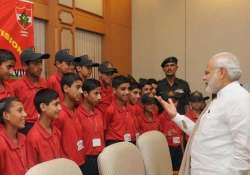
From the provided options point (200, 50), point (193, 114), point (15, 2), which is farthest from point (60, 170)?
point (200, 50)

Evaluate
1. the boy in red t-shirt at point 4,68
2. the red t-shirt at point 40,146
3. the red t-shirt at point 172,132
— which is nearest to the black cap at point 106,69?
the red t-shirt at point 172,132

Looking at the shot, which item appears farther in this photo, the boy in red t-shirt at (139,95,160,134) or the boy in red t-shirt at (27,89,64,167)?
the boy in red t-shirt at (139,95,160,134)

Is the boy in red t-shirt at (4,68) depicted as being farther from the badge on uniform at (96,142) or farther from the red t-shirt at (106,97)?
the red t-shirt at (106,97)

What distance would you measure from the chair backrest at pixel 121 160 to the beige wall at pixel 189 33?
505 cm

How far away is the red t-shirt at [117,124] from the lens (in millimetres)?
4199

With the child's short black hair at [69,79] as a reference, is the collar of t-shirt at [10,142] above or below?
below

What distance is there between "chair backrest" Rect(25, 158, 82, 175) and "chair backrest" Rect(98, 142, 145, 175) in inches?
9.1

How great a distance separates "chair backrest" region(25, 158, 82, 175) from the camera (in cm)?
176

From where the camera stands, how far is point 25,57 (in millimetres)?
3646

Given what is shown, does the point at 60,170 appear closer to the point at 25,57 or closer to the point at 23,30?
the point at 25,57

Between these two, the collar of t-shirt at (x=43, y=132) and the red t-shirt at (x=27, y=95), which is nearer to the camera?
the collar of t-shirt at (x=43, y=132)

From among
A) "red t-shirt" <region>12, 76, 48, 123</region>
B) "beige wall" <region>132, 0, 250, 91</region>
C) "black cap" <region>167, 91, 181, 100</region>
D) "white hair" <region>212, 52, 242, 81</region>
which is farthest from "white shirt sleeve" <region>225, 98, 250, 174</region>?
"beige wall" <region>132, 0, 250, 91</region>

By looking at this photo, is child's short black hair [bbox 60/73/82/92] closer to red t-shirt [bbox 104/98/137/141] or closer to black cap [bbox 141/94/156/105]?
red t-shirt [bbox 104/98/137/141]

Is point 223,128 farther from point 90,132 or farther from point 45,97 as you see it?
point 90,132
